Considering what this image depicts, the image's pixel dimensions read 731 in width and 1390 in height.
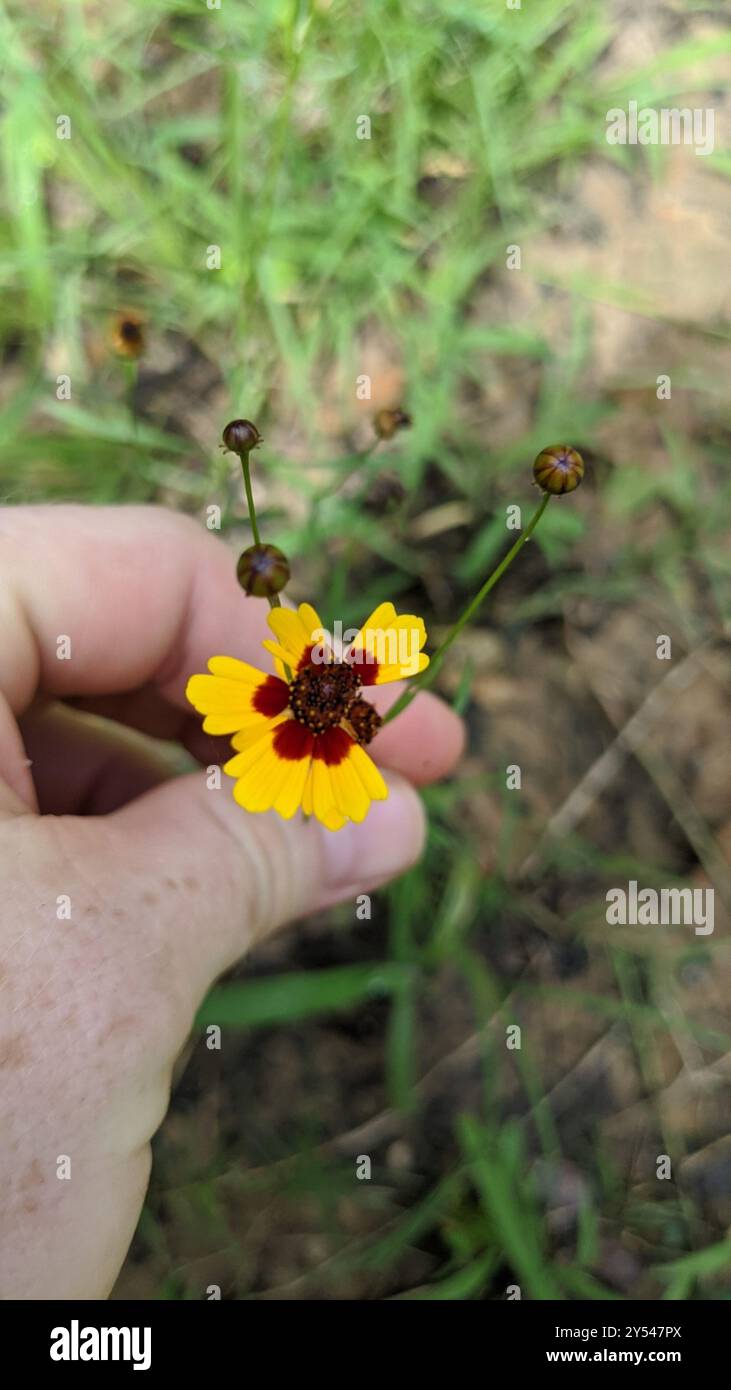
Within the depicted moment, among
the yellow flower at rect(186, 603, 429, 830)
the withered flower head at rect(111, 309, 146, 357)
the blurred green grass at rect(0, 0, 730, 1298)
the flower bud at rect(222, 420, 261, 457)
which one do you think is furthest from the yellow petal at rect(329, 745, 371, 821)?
the withered flower head at rect(111, 309, 146, 357)

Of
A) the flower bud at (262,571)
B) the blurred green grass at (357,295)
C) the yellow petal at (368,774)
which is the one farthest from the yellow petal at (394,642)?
the blurred green grass at (357,295)

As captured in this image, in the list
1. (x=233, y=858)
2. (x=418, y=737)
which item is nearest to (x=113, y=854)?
(x=233, y=858)

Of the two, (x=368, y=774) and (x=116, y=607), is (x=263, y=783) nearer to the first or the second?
(x=368, y=774)

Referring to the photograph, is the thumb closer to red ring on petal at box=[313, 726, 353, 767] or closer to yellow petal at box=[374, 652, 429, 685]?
red ring on petal at box=[313, 726, 353, 767]

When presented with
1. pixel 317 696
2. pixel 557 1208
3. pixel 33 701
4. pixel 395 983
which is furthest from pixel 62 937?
pixel 557 1208

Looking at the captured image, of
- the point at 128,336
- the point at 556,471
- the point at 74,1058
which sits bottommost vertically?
the point at 74,1058

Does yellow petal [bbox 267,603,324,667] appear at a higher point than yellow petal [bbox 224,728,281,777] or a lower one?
higher
